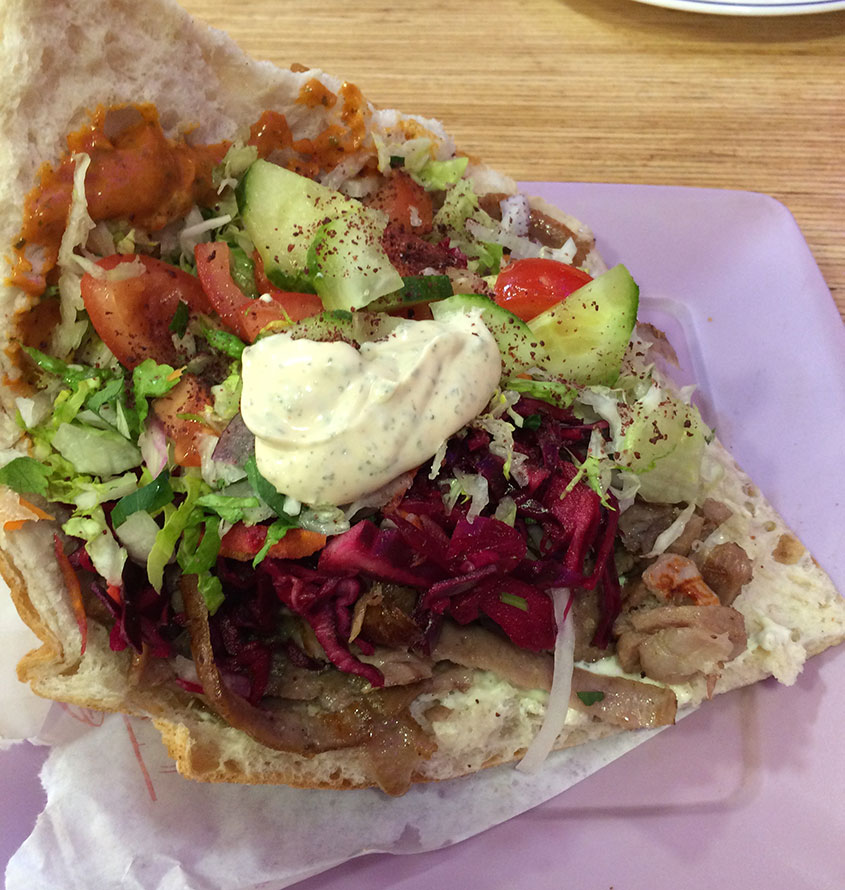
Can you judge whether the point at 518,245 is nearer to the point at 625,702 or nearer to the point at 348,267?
the point at 348,267

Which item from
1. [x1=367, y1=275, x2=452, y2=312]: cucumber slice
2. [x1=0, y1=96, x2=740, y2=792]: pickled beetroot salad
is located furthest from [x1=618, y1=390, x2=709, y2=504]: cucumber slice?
[x1=367, y1=275, x2=452, y2=312]: cucumber slice

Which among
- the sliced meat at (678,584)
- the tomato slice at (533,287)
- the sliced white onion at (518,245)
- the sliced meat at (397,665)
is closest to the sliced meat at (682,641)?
the sliced meat at (678,584)

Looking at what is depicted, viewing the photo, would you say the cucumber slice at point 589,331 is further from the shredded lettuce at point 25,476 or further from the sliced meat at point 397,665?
the shredded lettuce at point 25,476

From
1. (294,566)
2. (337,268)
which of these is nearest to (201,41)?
(337,268)

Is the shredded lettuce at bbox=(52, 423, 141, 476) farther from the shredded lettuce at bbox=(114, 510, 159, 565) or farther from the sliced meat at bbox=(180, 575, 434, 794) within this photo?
the sliced meat at bbox=(180, 575, 434, 794)

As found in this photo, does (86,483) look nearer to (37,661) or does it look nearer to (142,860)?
(37,661)

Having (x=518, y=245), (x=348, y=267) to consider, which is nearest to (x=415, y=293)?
(x=348, y=267)
